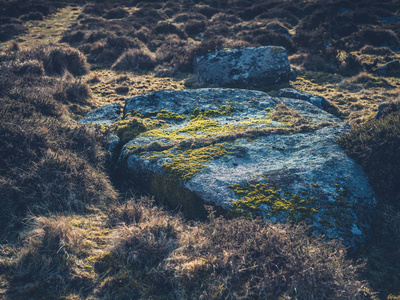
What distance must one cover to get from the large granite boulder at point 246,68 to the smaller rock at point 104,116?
12.2 feet

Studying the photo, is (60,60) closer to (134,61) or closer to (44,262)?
(134,61)

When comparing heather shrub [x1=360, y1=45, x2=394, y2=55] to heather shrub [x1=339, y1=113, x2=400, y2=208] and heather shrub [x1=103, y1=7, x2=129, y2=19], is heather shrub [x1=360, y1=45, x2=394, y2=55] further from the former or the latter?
heather shrub [x1=103, y1=7, x2=129, y2=19]

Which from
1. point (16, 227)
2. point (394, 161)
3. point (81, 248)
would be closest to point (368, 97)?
point (394, 161)

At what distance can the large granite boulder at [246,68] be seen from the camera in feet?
28.7

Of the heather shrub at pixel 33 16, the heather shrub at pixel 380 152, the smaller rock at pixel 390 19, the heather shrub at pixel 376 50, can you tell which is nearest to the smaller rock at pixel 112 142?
the heather shrub at pixel 380 152

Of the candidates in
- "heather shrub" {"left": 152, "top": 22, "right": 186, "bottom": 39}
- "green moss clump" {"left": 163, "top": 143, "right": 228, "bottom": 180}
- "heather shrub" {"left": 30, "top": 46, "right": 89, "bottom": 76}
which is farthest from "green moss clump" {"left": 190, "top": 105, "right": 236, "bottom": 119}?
"heather shrub" {"left": 152, "top": 22, "right": 186, "bottom": 39}

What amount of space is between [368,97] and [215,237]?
7798mm

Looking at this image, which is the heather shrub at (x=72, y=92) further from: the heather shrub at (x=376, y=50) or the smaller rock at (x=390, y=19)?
the smaller rock at (x=390, y=19)

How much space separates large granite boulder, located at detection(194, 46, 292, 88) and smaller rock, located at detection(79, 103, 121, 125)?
3716 millimetres

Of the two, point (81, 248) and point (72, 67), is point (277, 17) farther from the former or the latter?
point (81, 248)

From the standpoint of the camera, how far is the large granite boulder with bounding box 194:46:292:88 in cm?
876

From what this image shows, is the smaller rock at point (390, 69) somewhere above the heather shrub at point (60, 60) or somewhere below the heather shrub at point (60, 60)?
below

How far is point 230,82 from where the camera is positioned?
344 inches

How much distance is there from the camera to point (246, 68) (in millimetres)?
8836
